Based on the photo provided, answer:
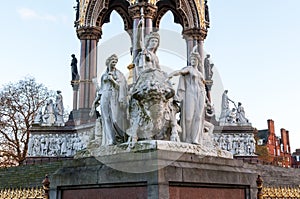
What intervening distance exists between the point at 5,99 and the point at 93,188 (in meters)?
27.8

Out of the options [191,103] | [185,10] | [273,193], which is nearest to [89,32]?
[185,10]

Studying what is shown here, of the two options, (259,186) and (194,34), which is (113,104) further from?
(194,34)

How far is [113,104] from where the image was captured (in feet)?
26.3

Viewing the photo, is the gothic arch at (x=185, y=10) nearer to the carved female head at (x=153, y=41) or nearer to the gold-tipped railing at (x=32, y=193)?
the carved female head at (x=153, y=41)

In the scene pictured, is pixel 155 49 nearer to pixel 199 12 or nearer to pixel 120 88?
pixel 120 88

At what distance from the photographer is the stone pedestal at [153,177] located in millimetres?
6652

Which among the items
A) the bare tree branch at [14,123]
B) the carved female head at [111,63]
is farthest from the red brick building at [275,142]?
the carved female head at [111,63]

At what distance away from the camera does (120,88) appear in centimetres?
810

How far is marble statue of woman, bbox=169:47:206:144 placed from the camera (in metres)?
7.97

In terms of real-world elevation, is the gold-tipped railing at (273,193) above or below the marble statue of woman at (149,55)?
below

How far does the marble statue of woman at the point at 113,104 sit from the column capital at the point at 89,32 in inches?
686

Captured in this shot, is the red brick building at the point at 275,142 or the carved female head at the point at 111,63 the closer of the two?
the carved female head at the point at 111,63


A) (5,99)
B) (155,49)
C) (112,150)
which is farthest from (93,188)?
(5,99)

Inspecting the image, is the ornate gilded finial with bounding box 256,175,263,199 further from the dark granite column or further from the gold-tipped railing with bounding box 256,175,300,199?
the dark granite column
